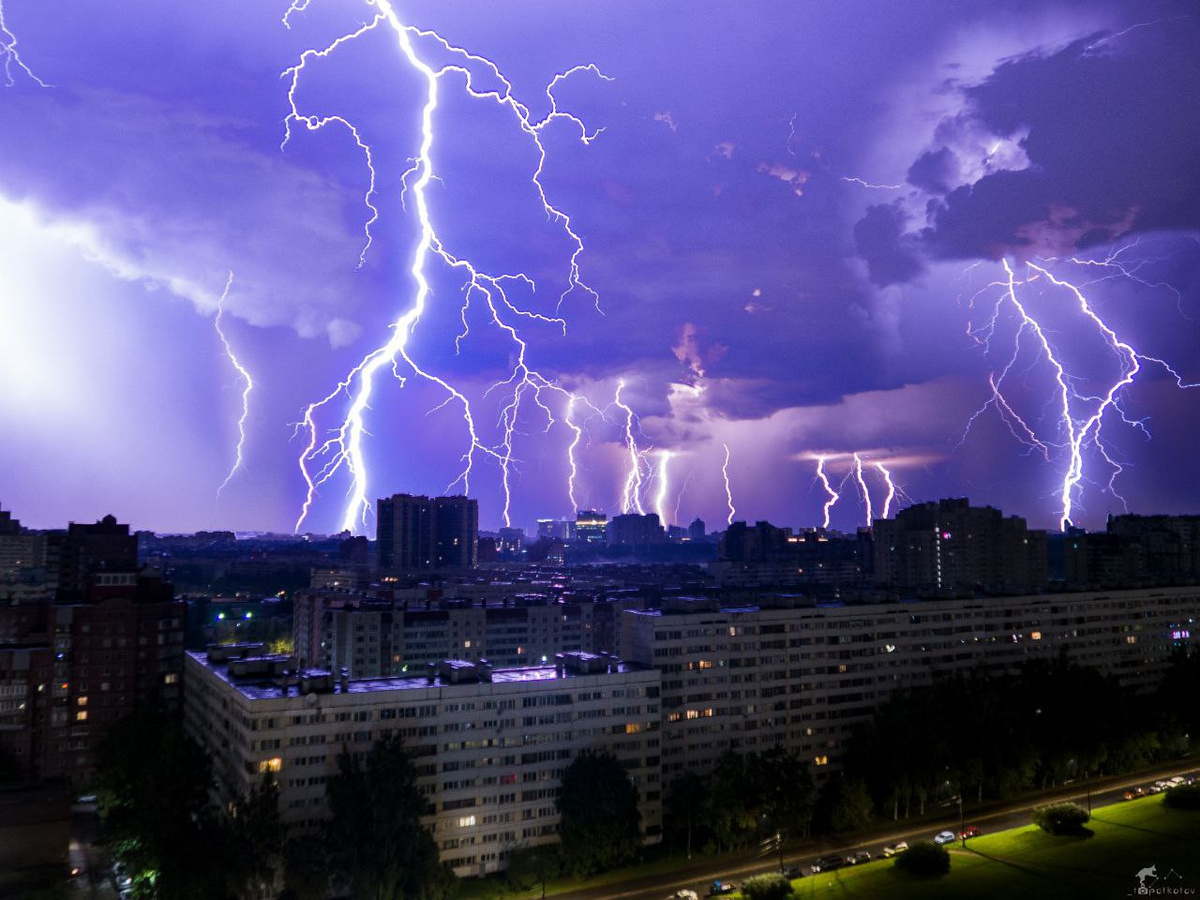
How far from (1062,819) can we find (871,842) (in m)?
7.44

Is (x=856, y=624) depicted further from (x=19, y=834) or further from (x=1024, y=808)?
(x=19, y=834)

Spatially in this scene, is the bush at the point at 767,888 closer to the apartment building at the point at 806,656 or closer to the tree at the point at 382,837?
the tree at the point at 382,837

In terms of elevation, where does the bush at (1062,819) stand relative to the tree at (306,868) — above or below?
below

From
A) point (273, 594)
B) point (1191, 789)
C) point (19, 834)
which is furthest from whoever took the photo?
point (273, 594)

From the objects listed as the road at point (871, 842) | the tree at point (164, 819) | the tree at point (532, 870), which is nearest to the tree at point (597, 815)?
the tree at point (532, 870)

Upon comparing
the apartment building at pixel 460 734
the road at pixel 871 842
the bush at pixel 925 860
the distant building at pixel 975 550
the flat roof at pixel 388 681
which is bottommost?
the road at pixel 871 842

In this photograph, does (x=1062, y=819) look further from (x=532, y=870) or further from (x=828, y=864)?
(x=532, y=870)

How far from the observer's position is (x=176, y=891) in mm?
25984

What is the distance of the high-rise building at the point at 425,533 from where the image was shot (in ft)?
427

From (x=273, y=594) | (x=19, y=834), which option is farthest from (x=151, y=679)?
(x=273, y=594)

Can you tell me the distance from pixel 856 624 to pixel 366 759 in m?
25.5

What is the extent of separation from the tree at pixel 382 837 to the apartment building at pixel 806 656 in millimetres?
13345

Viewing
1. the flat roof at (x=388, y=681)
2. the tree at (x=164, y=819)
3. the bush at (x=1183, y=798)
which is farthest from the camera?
the bush at (x=1183, y=798)

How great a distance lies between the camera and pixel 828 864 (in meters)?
30.2
